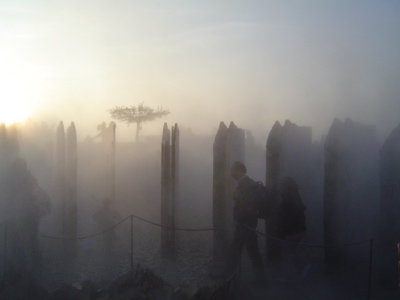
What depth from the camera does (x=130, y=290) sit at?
6652mm

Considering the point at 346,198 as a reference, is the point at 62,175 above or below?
above

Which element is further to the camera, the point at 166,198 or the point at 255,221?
the point at 166,198

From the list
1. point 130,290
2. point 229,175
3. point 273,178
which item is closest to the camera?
point 130,290

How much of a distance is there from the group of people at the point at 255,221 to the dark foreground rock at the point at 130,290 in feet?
2.76

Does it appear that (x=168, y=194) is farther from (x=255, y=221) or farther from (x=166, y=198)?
(x=255, y=221)

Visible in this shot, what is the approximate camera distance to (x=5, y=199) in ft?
28.3

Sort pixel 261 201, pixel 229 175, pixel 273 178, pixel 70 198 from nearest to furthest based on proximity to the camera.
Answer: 1. pixel 261 201
2. pixel 273 178
3. pixel 229 175
4. pixel 70 198

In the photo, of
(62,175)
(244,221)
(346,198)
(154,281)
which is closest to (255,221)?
(244,221)

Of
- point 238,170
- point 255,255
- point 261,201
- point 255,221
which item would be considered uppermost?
point 238,170

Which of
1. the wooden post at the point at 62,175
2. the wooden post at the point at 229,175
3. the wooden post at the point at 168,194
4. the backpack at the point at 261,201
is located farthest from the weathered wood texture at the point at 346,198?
the wooden post at the point at 62,175

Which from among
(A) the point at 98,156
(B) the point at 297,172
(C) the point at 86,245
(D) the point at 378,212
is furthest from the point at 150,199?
(D) the point at 378,212

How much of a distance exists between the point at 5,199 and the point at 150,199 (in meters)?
7.89

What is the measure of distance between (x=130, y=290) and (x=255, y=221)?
2.44 meters

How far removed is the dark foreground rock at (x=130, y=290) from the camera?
20.4ft
